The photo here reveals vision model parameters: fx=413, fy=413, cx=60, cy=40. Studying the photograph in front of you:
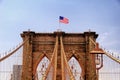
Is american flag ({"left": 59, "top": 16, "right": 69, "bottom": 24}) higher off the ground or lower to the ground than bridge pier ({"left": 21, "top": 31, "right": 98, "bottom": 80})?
higher

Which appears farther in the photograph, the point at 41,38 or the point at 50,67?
the point at 41,38

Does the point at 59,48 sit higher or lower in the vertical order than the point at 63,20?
lower

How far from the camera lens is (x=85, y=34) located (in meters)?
44.3

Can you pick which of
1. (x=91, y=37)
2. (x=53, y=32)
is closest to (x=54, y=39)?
(x=53, y=32)

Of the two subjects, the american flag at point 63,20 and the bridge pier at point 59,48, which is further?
the american flag at point 63,20

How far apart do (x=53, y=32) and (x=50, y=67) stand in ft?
17.8

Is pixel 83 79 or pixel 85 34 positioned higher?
pixel 85 34

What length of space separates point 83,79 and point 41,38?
20.6ft

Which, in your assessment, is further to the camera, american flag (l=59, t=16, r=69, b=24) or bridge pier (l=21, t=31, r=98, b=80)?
american flag (l=59, t=16, r=69, b=24)

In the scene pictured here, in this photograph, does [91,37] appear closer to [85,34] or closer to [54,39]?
[85,34]

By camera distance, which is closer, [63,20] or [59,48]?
[63,20]

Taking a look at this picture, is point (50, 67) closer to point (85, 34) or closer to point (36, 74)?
point (36, 74)

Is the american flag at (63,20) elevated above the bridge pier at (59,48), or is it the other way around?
the american flag at (63,20)

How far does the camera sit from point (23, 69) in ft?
141
